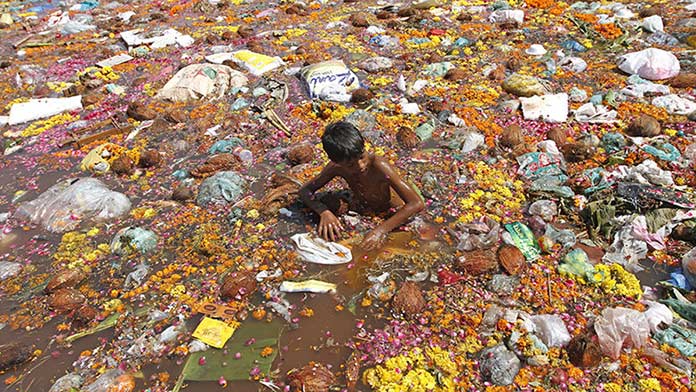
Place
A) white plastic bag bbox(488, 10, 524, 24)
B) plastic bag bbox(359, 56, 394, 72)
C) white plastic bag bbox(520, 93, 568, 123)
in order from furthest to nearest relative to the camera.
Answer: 1. white plastic bag bbox(488, 10, 524, 24)
2. plastic bag bbox(359, 56, 394, 72)
3. white plastic bag bbox(520, 93, 568, 123)

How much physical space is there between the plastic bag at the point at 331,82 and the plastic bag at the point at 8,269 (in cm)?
405

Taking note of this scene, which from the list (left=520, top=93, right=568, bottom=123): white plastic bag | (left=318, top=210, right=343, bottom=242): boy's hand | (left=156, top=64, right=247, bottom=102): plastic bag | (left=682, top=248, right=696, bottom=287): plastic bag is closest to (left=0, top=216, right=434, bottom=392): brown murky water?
(left=318, top=210, right=343, bottom=242): boy's hand

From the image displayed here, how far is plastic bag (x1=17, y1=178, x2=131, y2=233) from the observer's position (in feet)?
13.9

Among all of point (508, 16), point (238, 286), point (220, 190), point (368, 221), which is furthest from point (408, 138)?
point (508, 16)

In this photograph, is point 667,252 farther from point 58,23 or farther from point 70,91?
point 58,23

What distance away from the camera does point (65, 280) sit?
136 inches

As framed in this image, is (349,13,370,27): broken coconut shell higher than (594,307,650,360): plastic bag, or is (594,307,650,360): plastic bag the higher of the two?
(349,13,370,27): broken coconut shell

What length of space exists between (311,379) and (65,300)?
2.16 meters

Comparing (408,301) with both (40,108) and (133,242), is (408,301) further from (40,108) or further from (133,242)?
(40,108)

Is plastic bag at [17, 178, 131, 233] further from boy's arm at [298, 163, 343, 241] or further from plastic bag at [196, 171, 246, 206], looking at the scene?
boy's arm at [298, 163, 343, 241]

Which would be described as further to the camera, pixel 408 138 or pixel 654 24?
pixel 654 24

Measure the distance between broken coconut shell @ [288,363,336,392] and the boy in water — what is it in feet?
3.85

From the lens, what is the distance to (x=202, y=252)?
3721mm

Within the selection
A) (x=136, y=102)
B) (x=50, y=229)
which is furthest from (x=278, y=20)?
(x=50, y=229)
